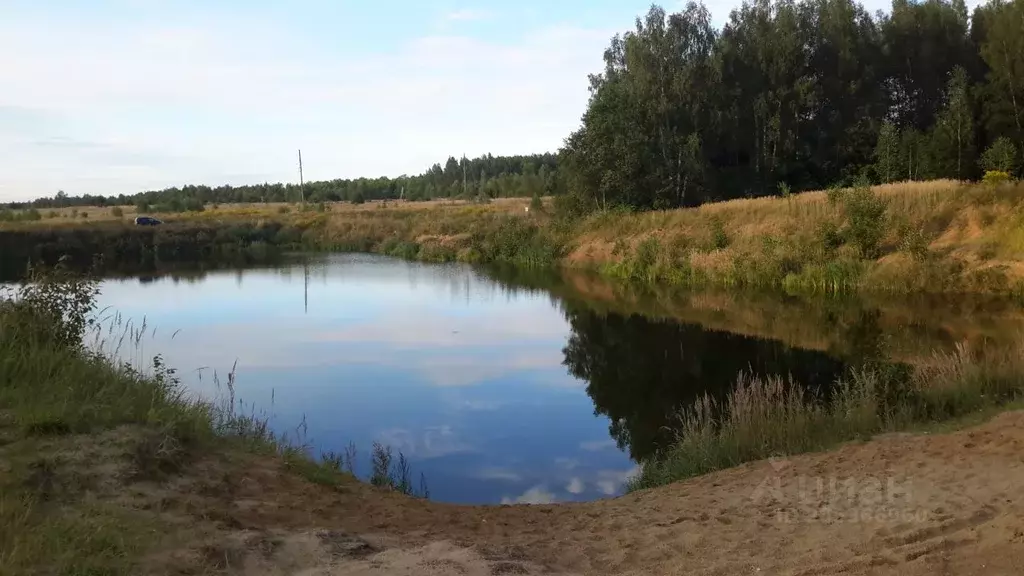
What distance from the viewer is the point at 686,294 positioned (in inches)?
1175

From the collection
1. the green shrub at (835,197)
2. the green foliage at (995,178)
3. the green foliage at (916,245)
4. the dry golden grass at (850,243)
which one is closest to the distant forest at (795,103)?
the dry golden grass at (850,243)

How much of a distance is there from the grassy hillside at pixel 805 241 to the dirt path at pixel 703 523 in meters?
19.8

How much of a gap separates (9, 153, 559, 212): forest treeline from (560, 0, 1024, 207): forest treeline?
2761 cm

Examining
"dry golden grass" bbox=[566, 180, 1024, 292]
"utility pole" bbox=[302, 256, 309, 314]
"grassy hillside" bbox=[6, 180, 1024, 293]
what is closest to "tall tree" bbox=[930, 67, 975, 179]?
"grassy hillside" bbox=[6, 180, 1024, 293]

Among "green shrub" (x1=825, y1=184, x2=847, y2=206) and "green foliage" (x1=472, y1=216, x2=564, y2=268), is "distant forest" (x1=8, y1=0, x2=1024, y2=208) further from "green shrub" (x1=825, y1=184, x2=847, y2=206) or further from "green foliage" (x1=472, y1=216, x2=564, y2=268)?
"green shrub" (x1=825, y1=184, x2=847, y2=206)

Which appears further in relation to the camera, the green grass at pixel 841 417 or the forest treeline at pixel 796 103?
the forest treeline at pixel 796 103

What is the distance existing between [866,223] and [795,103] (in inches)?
799

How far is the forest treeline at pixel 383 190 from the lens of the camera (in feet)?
306

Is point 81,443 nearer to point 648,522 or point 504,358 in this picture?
point 648,522

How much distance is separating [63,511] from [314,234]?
58377 mm

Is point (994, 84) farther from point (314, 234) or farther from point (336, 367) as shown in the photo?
point (314, 234)

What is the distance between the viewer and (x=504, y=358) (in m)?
19.2

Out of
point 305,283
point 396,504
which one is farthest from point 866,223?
point 396,504

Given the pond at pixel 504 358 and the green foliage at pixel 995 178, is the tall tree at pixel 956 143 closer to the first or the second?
the green foliage at pixel 995 178
